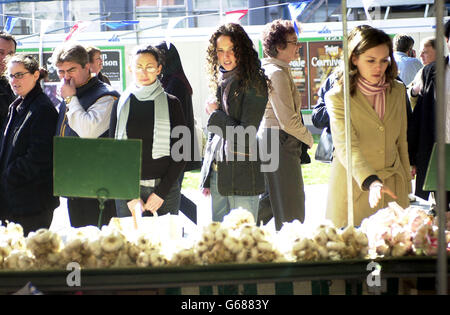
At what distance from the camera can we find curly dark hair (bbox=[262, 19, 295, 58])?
14.4 ft

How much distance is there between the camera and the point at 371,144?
3289 mm

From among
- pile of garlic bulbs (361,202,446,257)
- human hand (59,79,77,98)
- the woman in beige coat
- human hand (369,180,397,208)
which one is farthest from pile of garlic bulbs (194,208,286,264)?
human hand (59,79,77,98)

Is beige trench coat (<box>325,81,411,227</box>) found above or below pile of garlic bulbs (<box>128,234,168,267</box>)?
above

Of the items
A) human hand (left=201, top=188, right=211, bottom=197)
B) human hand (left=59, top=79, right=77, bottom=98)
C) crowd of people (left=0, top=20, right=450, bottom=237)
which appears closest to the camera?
crowd of people (left=0, top=20, right=450, bottom=237)

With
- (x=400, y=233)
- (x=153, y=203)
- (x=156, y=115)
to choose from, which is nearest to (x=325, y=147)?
(x=156, y=115)

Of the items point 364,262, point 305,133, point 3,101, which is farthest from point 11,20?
point 364,262

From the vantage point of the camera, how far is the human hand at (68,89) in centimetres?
402

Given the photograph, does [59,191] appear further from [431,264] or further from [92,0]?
[92,0]

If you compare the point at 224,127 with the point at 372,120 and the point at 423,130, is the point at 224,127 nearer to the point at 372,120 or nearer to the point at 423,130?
the point at 372,120

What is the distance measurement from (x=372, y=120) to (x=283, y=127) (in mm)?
1133

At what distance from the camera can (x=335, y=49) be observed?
13.5m

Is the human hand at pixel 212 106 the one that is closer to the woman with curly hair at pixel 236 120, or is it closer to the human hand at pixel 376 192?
the woman with curly hair at pixel 236 120

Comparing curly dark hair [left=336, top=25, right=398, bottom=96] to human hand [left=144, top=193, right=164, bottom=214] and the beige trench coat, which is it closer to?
the beige trench coat
